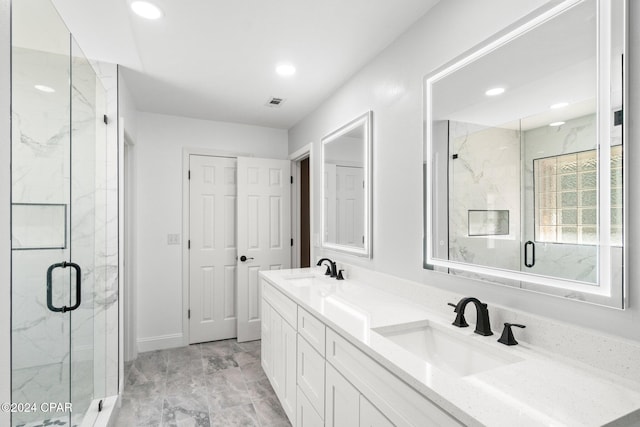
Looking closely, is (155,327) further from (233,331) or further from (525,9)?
(525,9)

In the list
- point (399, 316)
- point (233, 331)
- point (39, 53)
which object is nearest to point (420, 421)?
point (399, 316)

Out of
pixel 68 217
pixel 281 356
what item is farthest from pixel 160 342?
pixel 68 217

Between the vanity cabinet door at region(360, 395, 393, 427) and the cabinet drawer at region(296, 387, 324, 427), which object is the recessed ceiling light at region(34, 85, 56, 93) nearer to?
the vanity cabinet door at region(360, 395, 393, 427)

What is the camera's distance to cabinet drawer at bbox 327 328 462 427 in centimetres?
91

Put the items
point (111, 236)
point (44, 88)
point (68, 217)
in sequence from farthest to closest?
point (111, 236)
point (68, 217)
point (44, 88)

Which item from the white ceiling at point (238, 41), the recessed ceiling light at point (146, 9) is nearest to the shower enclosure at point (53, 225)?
the white ceiling at point (238, 41)

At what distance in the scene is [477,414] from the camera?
770 mm

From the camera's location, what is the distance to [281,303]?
7.18ft

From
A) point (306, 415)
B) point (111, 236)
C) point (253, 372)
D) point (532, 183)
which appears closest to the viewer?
point (532, 183)

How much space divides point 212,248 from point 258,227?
545 millimetres

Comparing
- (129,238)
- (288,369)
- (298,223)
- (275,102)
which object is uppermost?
(275,102)

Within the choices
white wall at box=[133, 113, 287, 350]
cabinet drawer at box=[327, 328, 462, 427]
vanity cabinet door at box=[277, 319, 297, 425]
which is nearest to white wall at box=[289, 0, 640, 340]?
cabinet drawer at box=[327, 328, 462, 427]

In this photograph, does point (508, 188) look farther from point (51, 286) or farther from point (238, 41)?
point (51, 286)

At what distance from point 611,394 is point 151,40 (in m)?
2.62
